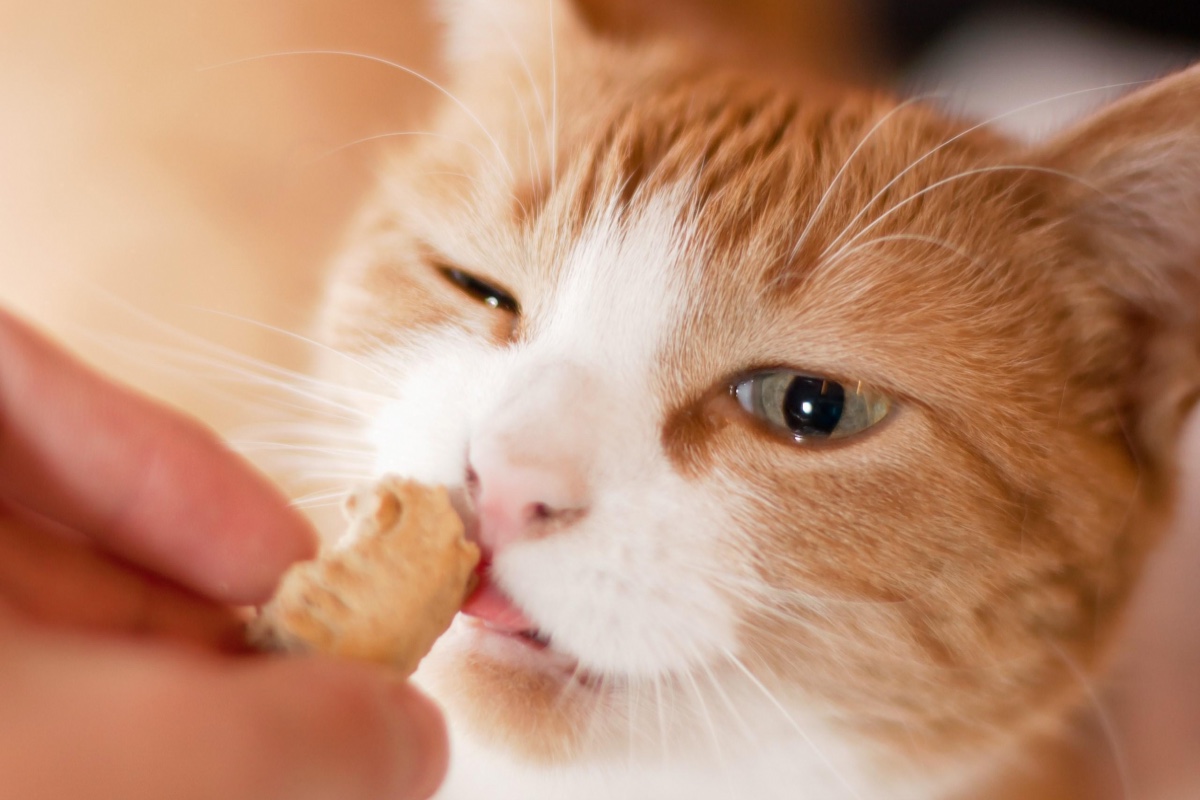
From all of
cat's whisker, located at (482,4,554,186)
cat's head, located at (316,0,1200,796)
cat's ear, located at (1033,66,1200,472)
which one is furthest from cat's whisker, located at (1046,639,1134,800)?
cat's whisker, located at (482,4,554,186)

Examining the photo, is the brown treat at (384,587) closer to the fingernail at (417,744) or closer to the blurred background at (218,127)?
the fingernail at (417,744)

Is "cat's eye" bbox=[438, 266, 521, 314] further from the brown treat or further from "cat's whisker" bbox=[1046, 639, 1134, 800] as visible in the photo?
"cat's whisker" bbox=[1046, 639, 1134, 800]

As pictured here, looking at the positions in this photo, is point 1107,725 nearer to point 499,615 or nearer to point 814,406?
point 814,406

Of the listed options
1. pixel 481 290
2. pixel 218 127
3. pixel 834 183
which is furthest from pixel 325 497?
pixel 218 127

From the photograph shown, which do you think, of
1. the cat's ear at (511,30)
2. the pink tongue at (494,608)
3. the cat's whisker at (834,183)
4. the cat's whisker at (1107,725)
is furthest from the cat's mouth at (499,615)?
the cat's ear at (511,30)

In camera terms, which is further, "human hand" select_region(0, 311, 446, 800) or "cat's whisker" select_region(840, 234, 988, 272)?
"cat's whisker" select_region(840, 234, 988, 272)
